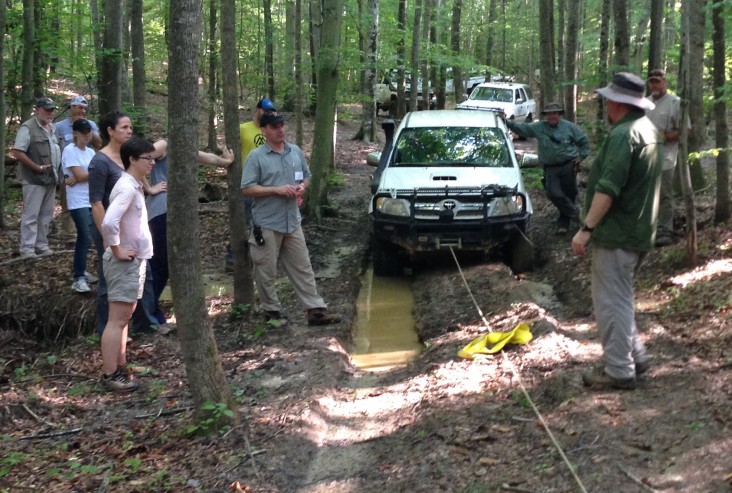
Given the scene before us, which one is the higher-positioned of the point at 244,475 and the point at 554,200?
the point at 554,200

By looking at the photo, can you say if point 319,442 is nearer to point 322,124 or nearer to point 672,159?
point 672,159

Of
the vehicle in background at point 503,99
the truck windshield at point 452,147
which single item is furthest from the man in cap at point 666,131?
the vehicle in background at point 503,99

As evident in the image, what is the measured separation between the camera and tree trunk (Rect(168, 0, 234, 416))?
14.3ft

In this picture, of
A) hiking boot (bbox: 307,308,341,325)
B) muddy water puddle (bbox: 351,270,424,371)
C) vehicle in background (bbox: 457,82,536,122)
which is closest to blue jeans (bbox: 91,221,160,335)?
hiking boot (bbox: 307,308,341,325)

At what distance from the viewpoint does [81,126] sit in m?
7.98

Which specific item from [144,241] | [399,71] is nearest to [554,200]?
[144,241]

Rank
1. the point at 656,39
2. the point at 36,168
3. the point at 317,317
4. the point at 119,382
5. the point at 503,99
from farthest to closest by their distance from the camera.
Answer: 1. the point at 503,99
2. the point at 656,39
3. the point at 36,168
4. the point at 317,317
5. the point at 119,382

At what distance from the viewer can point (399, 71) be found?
85.0 ft

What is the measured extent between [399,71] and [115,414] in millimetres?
22074

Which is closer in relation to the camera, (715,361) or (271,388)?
(715,361)

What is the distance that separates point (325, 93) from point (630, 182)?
7.69 meters

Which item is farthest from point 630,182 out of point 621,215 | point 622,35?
point 622,35

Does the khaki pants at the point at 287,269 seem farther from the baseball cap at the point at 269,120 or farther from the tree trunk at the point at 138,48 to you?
the tree trunk at the point at 138,48

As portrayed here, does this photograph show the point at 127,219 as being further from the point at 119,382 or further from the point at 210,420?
the point at 210,420
